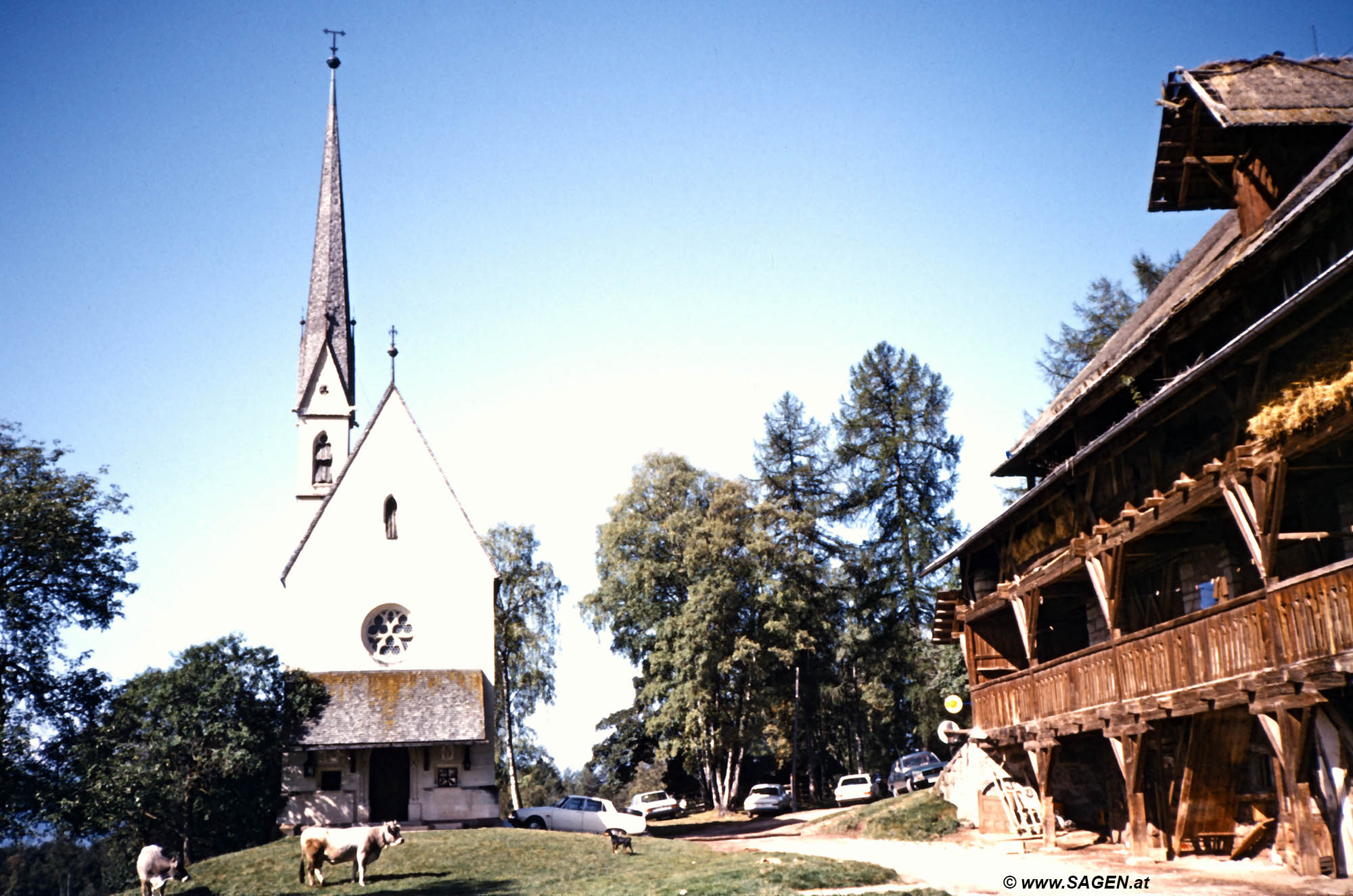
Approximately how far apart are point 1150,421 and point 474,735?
2144cm

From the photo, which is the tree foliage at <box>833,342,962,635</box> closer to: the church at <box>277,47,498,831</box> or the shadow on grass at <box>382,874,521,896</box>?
the church at <box>277,47,498,831</box>

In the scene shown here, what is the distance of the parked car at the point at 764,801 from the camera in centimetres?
4388

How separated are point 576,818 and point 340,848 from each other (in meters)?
15.6

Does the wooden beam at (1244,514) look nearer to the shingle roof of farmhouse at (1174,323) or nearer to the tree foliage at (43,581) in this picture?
the shingle roof of farmhouse at (1174,323)

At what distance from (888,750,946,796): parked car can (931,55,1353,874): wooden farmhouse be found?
13137 mm

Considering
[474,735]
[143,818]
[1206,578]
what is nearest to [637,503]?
[474,735]

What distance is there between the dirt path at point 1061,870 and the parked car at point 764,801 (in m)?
17.1

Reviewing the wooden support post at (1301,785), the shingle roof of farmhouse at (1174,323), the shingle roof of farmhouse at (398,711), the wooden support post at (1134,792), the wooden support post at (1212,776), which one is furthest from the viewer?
the shingle roof of farmhouse at (398,711)

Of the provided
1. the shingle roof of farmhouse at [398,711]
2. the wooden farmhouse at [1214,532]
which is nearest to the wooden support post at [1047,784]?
the wooden farmhouse at [1214,532]

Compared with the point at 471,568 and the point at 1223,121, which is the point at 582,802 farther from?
the point at 1223,121

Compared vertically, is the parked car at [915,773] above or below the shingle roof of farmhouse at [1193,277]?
below

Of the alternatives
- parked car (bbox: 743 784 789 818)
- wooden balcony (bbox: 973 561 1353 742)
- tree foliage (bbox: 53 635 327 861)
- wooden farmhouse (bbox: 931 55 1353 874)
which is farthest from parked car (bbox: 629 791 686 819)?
wooden balcony (bbox: 973 561 1353 742)

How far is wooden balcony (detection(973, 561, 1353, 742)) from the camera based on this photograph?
1351 centimetres

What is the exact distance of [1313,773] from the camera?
14.9 m
